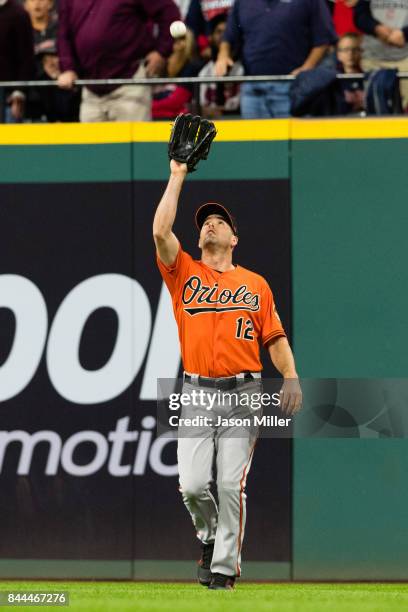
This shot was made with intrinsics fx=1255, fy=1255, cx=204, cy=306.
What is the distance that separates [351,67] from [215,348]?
3.12 metres

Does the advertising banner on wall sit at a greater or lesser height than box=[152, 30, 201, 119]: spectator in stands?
lesser

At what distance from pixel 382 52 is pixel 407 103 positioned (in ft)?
1.93

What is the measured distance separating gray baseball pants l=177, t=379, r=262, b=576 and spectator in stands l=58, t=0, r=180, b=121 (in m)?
2.84

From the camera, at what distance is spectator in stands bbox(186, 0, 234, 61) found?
392 inches

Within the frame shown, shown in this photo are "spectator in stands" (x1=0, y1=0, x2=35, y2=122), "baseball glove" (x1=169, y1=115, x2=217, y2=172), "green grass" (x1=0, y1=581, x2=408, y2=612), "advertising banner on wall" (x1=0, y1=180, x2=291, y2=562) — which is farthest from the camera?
"spectator in stands" (x1=0, y1=0, x2=35, y2=122)

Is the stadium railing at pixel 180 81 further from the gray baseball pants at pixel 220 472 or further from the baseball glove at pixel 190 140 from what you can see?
the gray baseball pants at pixel 220 472

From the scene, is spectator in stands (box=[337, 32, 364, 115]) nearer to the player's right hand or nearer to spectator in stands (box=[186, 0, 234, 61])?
spectator in stands (box=[186, 0, 234, 61])

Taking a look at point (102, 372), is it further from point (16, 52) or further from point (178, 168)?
point (16, 52)

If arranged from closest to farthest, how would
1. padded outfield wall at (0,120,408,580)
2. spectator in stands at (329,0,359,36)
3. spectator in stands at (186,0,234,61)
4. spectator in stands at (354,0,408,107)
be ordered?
1. padded outfield wall at (0,120,408,580)
2. spectator in stands at (354,0,408,107)
3. spectator in stands at (329,0,359,36)
4. spectator in stands at (186,0,234,61)

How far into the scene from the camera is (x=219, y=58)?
930cm

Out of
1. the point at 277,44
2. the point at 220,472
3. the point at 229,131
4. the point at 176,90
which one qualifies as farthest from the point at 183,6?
the point at 220,472

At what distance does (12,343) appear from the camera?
888cm

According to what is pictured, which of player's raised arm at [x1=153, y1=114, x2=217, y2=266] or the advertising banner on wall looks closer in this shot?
player's raised arm at [x1=153, y1=114, x2=217, y2=266]

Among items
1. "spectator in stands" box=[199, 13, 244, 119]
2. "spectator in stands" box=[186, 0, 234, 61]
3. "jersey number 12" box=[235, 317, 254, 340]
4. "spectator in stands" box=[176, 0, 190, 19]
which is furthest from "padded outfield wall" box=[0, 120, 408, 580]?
"spectator in stands" box=[176, 0, 190, 19]
